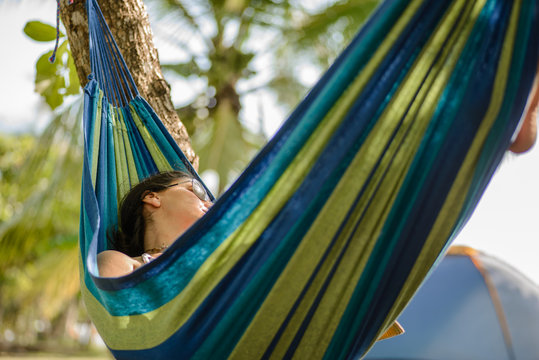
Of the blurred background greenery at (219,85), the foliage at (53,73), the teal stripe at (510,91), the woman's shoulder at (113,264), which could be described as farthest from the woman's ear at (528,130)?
the blurred background greenery at (219,85)

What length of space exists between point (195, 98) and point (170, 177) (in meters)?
4.53

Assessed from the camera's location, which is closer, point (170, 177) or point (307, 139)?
point (307, 139)

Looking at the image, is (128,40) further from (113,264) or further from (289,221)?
(289,221)

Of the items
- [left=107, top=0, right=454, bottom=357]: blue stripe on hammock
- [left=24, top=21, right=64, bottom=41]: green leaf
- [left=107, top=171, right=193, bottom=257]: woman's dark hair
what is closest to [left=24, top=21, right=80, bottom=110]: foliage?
[left=24, top=21, right=64, bottom=41]: green leaf

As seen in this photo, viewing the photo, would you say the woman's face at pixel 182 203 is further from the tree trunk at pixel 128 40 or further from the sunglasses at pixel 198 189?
the tree trunk at pixel 128 40

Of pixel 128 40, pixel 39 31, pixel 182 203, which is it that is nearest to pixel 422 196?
pixel 182 203

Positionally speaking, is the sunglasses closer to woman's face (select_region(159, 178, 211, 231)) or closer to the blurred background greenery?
woman's face (select_region(159, 178, 211, 231))

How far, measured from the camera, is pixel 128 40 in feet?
4.53

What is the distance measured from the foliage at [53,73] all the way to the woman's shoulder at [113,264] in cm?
74

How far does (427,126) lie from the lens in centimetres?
79

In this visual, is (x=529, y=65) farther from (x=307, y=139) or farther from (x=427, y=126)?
(x=307, y=139)

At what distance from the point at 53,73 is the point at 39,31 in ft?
0.46

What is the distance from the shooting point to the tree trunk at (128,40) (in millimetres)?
1369

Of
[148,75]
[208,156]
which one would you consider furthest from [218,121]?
[148,75]
